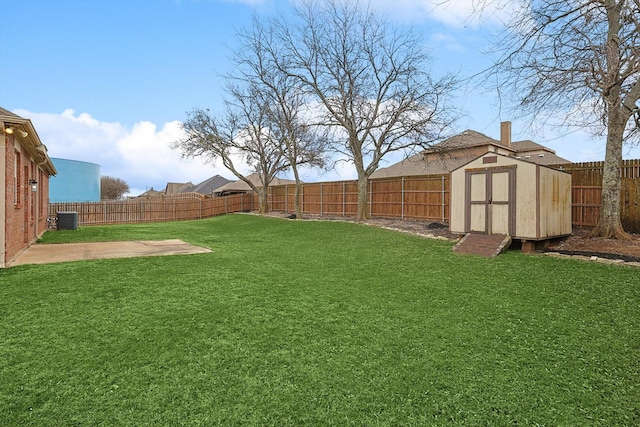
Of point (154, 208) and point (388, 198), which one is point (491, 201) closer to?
point (388, 198)

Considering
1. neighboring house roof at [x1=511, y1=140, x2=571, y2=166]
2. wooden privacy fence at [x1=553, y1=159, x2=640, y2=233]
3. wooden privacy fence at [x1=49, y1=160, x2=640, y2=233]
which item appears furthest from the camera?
neighboring house roof at [x1=511, y1=140, x2=571, y2=166]

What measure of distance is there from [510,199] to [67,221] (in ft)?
53.8

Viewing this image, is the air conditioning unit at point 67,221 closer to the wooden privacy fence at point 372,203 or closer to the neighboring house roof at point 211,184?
the wooden privacy fence at point 372,203

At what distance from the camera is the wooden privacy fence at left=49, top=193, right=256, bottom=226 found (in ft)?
65.4

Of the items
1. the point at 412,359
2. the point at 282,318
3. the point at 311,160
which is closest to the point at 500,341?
the point at 412,359

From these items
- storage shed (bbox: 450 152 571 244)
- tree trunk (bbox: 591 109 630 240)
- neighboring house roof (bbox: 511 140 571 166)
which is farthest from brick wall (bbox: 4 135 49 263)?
neighboring house roof (bbox: 511 140 571 166)

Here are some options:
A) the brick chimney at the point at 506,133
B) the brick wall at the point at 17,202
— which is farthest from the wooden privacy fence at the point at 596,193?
the brick chimney at the point at 506,133

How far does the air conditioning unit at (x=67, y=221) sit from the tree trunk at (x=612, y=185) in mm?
18135

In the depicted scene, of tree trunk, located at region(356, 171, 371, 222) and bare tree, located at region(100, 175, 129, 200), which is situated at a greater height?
bare tree, located at region(100, 175, 129, 200)

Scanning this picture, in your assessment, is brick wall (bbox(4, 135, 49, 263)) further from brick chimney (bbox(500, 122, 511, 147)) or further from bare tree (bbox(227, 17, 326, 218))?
brick chimney (bbox(500, 122, 511, 147))

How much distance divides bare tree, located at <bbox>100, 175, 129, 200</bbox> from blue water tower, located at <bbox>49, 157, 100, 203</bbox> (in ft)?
44.0

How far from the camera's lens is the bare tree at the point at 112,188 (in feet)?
191

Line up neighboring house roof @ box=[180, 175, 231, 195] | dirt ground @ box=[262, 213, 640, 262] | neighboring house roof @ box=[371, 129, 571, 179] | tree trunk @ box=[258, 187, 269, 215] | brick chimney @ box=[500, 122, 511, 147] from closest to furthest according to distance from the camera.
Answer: dirt ground @ box=[262, 213, 640, 262], neighboring house roof @ box=[371, 129, 571, 179], tree trunk @ box=[258, 187, 269, 215], brick chimney @ box=[500, 122, 511, 147], neighboring house roof @ box=[180, 175, 231, 195]

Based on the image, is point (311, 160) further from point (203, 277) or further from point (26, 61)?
point (203, 277)
